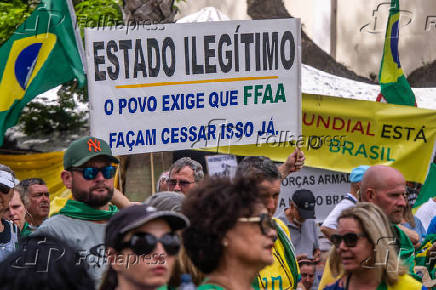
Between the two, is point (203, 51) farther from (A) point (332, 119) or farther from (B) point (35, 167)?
A: (B) point (35, 167)

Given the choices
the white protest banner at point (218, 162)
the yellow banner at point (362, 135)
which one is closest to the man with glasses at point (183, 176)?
the white protest banner at point (218, 162)

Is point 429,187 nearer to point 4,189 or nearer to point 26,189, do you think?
point 26,189

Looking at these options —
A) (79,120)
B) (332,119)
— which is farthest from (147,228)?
(79,120)

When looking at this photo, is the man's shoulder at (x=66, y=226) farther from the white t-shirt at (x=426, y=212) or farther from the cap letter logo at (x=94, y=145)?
the white t-shirt at (x=426, y=212)

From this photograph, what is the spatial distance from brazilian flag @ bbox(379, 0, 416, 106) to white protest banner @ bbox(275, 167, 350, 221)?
3.44 ft

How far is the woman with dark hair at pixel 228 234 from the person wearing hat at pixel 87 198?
1.06m

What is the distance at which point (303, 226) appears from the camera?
7.78 metres

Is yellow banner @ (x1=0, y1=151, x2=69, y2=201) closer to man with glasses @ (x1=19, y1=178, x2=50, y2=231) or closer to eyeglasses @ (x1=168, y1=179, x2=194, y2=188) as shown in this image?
man with glasses @ (x1=19, y1=178, x2=50, y2=231)

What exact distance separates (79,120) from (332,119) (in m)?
3.85

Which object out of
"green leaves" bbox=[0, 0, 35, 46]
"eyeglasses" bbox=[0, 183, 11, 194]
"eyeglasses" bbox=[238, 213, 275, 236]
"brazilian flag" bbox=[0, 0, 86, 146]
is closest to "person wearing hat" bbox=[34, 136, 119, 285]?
"eyeglasses" bbox=[0, 183, 11, 194]

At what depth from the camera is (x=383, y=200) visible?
5465 millimetres

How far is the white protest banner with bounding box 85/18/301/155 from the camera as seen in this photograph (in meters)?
6.44

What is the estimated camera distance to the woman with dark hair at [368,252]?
4574mm

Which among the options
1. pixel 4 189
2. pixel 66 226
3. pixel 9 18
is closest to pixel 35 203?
pixel 4 189
